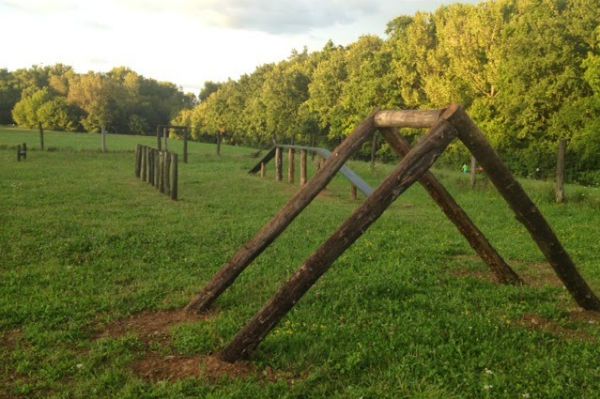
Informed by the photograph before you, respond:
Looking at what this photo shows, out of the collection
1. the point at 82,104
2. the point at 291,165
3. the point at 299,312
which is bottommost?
the point at 299,312

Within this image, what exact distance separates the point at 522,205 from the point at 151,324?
3549 mm

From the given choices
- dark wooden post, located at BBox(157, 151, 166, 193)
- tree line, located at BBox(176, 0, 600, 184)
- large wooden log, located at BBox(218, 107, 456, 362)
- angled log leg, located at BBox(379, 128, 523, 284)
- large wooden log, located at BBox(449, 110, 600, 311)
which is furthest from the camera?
tree line, located at BBox(176, 0, 600, 184)

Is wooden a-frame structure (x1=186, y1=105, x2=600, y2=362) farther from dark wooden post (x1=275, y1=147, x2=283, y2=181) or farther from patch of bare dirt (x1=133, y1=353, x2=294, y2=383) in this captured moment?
dark wooden post (x1=275, y1=147, x2=283, y2=181)

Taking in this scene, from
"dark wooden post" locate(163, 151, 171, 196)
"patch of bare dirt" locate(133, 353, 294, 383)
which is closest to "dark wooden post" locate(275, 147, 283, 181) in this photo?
"dark wooden post" locate(163, 151, 171, 196)

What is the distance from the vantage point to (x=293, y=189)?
1625 centimetres

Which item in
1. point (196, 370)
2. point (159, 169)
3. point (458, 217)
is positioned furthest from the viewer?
point (159, 169)

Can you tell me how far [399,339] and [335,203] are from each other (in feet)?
29.5

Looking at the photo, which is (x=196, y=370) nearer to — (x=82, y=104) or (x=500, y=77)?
(x=500, y=77)

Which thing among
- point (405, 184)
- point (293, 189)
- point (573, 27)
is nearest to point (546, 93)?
point (573, 27)

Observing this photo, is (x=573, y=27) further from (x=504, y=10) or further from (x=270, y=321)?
(x=270, y=321)

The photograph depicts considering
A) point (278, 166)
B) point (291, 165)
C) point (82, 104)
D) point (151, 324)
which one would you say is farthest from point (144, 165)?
point (82, 104)

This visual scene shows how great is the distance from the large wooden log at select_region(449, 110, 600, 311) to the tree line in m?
19.5

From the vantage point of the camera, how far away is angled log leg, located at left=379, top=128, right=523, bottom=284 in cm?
509

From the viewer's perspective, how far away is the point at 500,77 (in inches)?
1006
